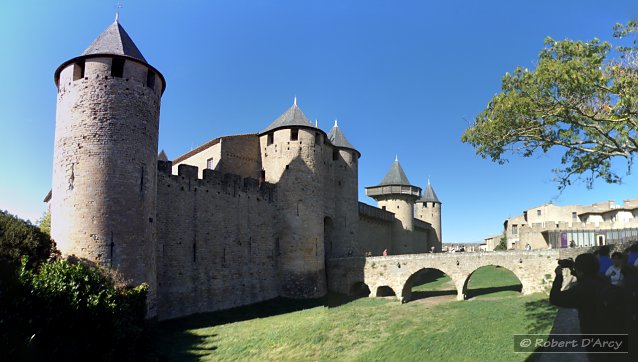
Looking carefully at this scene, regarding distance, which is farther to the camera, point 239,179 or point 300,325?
point 239,179

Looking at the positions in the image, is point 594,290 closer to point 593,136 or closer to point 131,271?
point 593,136

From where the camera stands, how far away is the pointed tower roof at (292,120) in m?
24.0

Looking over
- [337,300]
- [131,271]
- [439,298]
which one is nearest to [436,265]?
[439,298]

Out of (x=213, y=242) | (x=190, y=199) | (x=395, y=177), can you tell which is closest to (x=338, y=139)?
(x=395, y=177)

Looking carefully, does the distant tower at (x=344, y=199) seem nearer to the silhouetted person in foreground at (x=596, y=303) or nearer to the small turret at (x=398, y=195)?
the small turret at (x=398, y=195)

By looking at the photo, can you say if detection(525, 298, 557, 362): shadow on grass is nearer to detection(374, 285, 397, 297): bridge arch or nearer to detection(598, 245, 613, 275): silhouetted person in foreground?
detection(598, 245, 613, 275): silhouetted person in foreground

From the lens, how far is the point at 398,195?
3472 centimetres

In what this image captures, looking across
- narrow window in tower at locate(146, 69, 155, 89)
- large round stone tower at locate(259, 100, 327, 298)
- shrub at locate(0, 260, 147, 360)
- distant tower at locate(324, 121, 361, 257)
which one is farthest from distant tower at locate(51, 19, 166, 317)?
distant tower at locate(324, 121, 361, 257)

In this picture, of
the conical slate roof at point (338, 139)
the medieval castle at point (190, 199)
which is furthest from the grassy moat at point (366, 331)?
the conical slate roof at point (338, 139)

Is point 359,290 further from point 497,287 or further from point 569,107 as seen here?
point 569,107

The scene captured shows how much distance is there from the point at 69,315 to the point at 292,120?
15.4 metres

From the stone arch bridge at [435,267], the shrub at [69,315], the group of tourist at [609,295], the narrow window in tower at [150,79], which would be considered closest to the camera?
the group of tourist at [609,295]

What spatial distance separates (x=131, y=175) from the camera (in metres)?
13.9

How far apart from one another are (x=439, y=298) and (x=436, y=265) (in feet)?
5.56
